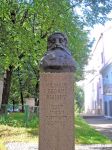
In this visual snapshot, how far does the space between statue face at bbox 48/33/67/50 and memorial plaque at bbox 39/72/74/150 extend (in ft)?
2.90

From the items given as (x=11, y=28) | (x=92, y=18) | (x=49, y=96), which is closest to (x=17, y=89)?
(x=92, y=18)

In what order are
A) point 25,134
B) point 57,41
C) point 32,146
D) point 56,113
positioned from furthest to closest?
point 25,134
point 32,146
point 57,41
point 56,113

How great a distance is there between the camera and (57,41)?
9.43 meters

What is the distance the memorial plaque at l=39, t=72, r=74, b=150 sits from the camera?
8773 millimetres

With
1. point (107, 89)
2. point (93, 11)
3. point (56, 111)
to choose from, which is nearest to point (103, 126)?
point (93, 11)

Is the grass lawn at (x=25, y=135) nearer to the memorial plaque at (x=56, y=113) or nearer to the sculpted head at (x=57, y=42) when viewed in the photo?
the memorial plaque at (x=56, y=113)

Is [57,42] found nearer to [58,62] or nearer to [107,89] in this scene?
[58,62]

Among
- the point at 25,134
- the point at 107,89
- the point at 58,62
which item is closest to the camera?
the point at 58,62

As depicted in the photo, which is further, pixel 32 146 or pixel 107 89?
pixel 107 89

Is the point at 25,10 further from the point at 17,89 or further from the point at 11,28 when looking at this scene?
the point at 17,89

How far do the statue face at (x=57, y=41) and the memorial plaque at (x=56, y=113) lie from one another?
884 mm

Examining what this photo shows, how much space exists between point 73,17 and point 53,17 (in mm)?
2121

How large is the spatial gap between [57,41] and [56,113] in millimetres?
1722

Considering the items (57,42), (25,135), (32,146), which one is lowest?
(32,146)
